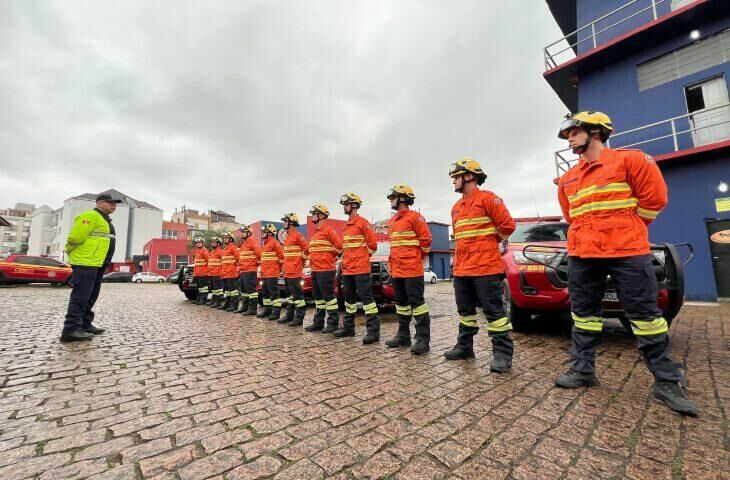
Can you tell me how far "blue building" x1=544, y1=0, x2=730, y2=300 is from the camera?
850 centimetres

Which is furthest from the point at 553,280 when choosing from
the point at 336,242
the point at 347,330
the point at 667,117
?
the point at 667,117

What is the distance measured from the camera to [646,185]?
91.7 inches

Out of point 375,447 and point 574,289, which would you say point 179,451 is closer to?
point 375,447

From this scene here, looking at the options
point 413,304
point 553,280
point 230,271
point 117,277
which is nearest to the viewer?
point 553,280

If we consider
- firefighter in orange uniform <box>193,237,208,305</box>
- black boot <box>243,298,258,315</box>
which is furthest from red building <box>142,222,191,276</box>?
black boot <box>243,298,258,315</box>

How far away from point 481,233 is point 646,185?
4.17 ft

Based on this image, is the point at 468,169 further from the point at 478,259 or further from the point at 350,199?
the point at 350,199

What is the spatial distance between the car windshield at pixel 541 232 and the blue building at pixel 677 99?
6.73 meters

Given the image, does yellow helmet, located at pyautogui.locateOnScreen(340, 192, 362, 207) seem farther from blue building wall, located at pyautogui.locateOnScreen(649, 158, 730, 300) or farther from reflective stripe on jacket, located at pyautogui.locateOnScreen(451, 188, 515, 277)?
blue building wall, located at pyautogui.locateOnScreen(649, 158, 730, 300)

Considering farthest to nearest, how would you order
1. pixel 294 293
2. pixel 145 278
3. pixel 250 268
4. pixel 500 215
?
pixel 145 278 → pixel 250 268 → pixel 294 293 → pixel 500 215

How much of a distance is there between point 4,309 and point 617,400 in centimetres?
1158

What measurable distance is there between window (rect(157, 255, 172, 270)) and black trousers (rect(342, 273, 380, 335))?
4727cm

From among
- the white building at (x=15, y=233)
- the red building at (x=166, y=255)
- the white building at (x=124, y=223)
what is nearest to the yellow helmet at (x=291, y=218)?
the red building at (x=166, y=255)

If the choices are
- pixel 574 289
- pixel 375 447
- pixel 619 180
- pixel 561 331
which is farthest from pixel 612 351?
pixel 375 447
